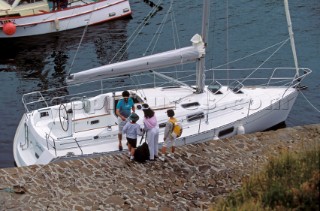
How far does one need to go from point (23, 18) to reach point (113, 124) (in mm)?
21013

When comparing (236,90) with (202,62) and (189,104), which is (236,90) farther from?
(189,104)

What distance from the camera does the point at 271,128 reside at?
2517cm

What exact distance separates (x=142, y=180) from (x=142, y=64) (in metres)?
6.61

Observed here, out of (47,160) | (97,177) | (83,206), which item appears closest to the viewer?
(83,206)

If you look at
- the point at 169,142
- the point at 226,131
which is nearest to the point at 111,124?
the point at 169,142

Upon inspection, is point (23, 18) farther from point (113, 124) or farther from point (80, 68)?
point (113, 124)

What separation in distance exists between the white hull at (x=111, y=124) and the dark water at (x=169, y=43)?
6.02 meters

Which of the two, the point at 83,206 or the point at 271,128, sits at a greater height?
the point at 83,206

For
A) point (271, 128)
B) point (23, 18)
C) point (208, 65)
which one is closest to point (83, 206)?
point (271, 128)

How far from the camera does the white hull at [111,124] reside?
20.7 m

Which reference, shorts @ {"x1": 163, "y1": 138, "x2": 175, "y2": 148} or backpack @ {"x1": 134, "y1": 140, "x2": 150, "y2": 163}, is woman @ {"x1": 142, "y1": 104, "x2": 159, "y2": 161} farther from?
shorts @ {"x1": 163, "y1": 138, "x2": 175, "y2": 148}

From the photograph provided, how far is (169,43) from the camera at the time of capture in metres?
38.3

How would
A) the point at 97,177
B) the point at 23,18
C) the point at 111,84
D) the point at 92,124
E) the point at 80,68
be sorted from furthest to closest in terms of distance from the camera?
the point at 23,18 < the point at 80,68 < the point at 111,84 < the point at 92,124 < the point at 97,177

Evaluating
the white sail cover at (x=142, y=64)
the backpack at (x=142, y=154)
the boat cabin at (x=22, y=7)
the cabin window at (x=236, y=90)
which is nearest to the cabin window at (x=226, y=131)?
the cabin window at (x=236, y=90)
